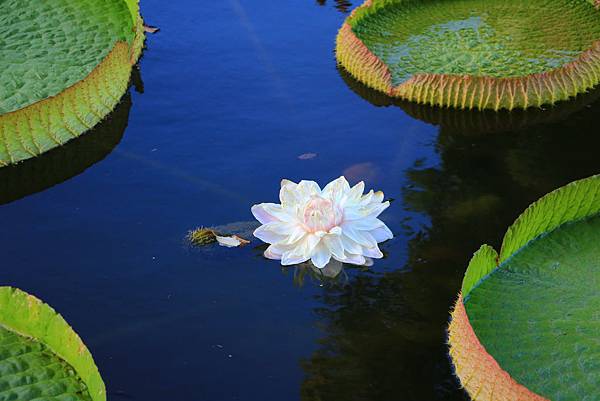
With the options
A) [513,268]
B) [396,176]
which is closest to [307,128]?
[396,176]

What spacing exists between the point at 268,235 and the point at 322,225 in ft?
0.52

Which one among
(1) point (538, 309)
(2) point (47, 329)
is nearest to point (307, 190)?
(1) point (538, 309)

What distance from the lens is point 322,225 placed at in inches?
88.4

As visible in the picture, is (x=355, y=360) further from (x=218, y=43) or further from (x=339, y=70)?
(x=218, y=43)

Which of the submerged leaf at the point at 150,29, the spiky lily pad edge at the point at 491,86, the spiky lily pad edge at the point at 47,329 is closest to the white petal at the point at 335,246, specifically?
the spiky lily pad edge at the point at 47,329

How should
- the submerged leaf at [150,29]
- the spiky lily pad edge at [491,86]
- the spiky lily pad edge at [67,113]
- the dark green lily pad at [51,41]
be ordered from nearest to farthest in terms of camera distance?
1. the spiky lily pad edge at [67,113]
2. the dark green lily pad at [51,41]
3. the spiky lily pad edge at [491,86]
4. the submerged leaf at [150,29]

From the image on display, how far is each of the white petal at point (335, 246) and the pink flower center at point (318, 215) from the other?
32mm

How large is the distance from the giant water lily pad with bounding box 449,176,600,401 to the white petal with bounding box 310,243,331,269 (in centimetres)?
38

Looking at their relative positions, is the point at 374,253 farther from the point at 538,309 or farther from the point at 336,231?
the point at 538,309

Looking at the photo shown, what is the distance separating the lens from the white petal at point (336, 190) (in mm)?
2344

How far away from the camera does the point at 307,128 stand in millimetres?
2965

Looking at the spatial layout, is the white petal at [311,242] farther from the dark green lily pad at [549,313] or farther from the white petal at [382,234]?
the dark green lily pad at [549,313]

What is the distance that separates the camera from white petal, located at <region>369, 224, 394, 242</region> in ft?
7.68

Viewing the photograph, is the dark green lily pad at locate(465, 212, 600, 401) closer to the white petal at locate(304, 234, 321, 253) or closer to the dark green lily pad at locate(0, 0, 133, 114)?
the white petal at locate(304, 234, 321, 253)
